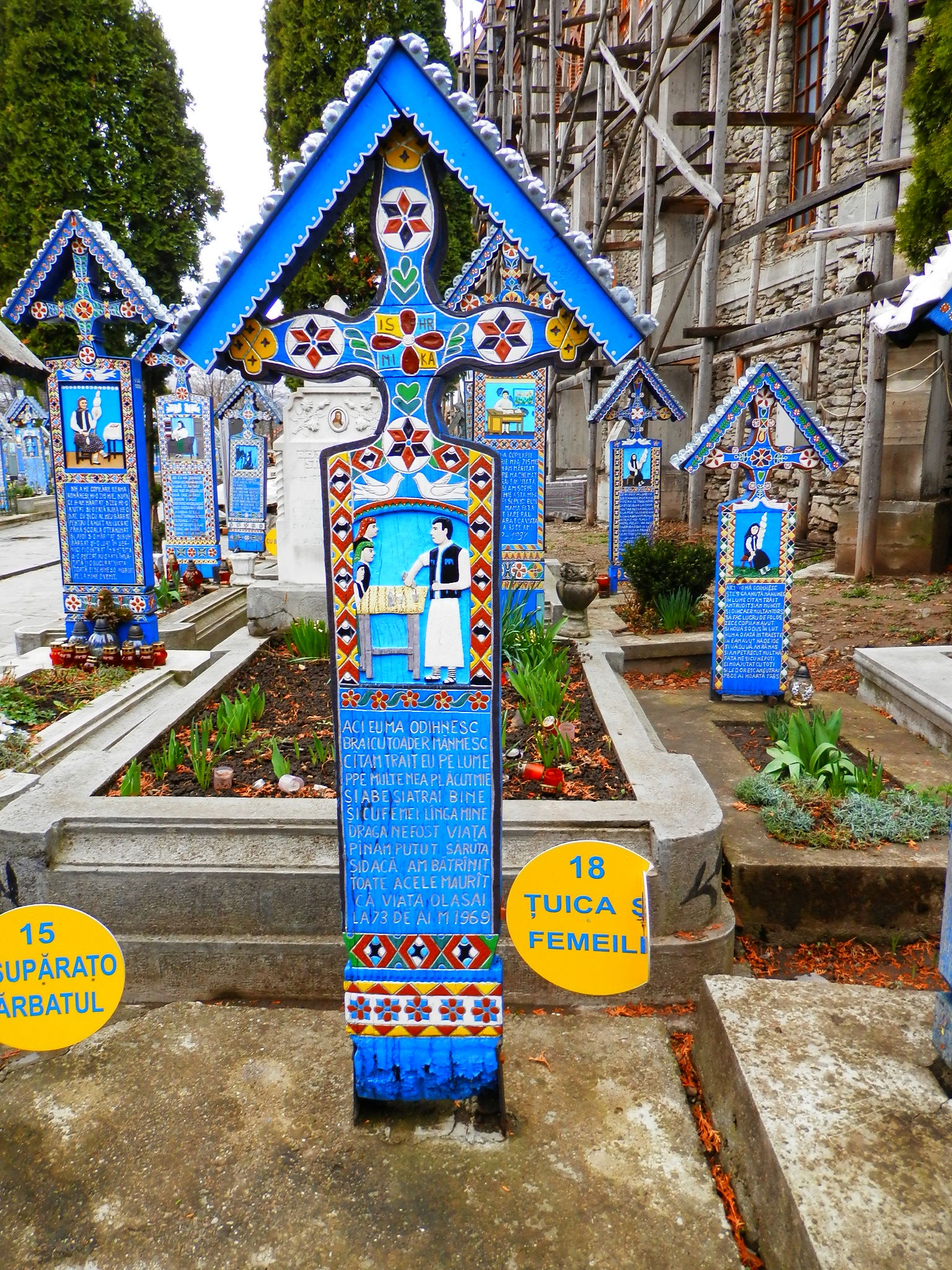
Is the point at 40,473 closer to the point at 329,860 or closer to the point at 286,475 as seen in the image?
the point at 286,475

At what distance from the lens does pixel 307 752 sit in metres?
4.41

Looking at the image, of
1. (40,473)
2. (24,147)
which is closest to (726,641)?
(24,147)

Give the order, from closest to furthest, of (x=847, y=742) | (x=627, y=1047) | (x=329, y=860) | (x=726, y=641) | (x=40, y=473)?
(x=627, y=1047) → (x=329, y=860) → (x=847, y=742) → (x=726, y=641) → (x=40, y=473)

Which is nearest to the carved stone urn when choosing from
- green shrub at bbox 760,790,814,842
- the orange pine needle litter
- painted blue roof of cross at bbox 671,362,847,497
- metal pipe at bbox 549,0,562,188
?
painted blue roof of cross at bbox 671,362,847,497

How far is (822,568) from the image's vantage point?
10.3 meters

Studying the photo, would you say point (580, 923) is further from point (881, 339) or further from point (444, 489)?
point (881, 339)

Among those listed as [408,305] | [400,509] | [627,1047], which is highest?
[408,305]

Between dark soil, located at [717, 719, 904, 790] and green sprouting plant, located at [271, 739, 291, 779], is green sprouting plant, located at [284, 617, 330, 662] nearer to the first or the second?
green sprouting plant, located at [271, 739, 291, 779]

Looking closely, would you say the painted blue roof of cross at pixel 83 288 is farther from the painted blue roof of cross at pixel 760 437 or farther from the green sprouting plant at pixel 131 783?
the painted blue roof of cross at pixel 760 437

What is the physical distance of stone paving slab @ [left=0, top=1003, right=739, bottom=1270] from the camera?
1.95 meters

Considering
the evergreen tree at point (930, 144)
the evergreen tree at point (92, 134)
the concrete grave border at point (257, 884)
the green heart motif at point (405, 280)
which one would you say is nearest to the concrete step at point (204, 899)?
the concrete grave border at point (257, 884)

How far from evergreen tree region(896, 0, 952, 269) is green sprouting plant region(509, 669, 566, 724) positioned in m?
5.78

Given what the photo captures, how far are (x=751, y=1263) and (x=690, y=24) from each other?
1596 cm

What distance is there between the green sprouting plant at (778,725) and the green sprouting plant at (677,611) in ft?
6.41
